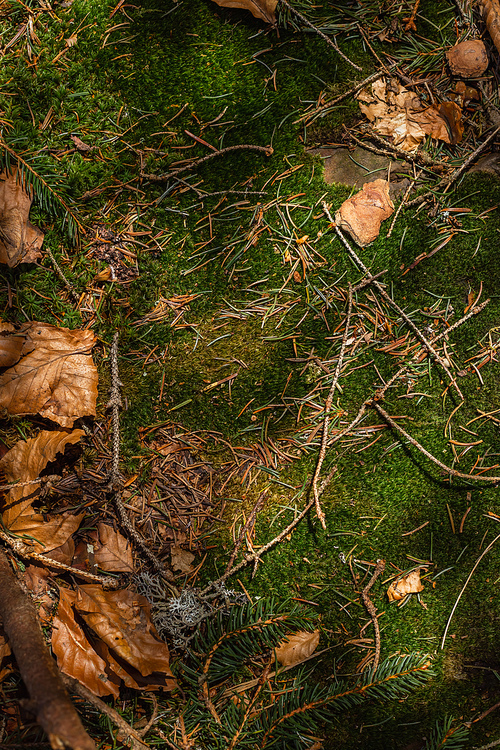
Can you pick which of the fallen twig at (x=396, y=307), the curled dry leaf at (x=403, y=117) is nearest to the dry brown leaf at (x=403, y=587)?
the fallen twig at (x=396, y=307)

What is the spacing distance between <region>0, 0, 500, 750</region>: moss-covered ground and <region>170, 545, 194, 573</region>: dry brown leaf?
14 centimetres

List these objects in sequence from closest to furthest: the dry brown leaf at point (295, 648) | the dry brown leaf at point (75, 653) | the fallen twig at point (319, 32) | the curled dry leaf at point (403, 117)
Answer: the dry brown leaf at point (75, 653)
the dry brown leaf at point (295, 648)
the fallen twig at point (319, 32)
the curled dry leaf at point (403, 117)

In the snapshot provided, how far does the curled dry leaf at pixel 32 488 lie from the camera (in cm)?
236

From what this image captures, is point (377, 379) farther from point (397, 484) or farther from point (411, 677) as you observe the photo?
point (411, 677)

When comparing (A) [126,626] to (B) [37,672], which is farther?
(A) [126,626]

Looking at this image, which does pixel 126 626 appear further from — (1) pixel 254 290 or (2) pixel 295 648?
(1) pixel 254 290

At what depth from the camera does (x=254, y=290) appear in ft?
8.47

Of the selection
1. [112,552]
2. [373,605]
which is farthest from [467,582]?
[112,552]

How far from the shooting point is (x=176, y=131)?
8.44ft

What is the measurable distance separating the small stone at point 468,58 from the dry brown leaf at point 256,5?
3.50ft

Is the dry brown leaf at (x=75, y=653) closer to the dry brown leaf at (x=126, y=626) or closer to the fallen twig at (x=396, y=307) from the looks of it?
the dry brown leaf at (x=126, y=626)

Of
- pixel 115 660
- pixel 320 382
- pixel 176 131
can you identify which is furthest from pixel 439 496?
pixel 176 131

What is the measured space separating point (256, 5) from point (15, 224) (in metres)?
1.79

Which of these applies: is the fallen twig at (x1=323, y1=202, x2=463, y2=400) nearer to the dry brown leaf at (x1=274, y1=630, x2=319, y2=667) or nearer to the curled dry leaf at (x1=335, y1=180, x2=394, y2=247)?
the curled dry leaf at (x1=335, y1=180, x2=394, y2=247)
